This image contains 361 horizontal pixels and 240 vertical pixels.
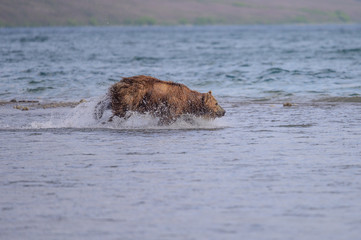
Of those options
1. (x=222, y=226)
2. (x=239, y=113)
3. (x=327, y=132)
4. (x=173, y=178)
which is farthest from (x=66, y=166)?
(x=239, y=113)

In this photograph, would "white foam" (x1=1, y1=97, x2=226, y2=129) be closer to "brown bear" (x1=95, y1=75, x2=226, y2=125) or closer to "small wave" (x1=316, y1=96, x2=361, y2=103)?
"brown bear" (x1=95, y1=75, x2=226, y2=125)

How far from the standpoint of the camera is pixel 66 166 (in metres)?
8.27

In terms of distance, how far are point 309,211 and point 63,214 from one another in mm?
2320

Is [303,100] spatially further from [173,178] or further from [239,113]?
[173,178]

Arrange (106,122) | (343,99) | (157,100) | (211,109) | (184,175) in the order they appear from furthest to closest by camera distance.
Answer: (343,99) → (211,109) → (106,122) → (157,100) → (184,175)

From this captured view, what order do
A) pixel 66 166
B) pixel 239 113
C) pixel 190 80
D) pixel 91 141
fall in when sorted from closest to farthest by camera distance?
pixel 66 166 < pixel 91 141 < pixel 239 113 < pixel 190 80

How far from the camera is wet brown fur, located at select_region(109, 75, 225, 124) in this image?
1166 centimetres

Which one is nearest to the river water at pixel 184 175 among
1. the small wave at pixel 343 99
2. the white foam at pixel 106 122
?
the white foam at pixel 106 122

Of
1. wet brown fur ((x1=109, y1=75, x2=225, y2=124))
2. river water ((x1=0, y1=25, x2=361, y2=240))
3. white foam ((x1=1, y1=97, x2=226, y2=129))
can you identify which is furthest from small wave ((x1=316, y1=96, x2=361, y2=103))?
wet brown fur ((x1=109, y1=75, x2=225, y2=124))

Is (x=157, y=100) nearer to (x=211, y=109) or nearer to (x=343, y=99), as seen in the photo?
(x=211, y=109)

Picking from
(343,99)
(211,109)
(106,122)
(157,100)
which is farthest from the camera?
(343,99)

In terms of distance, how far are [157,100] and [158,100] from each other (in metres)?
0.02

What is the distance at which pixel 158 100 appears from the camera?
468 inches

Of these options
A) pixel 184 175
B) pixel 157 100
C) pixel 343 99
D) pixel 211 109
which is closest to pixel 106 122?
pixel 157 100
